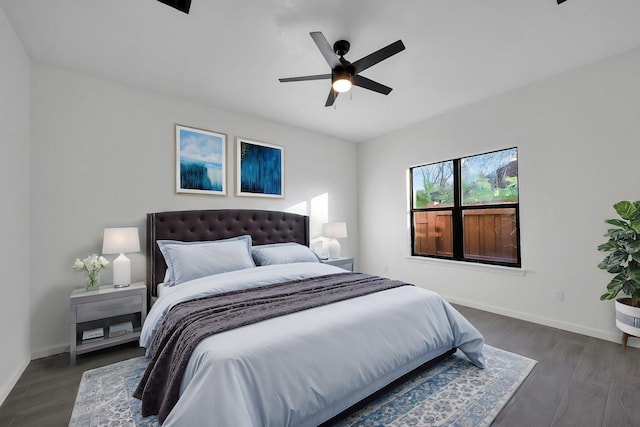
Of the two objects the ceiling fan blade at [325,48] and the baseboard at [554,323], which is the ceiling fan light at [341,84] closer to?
the ceiling fan blade at [325,48]

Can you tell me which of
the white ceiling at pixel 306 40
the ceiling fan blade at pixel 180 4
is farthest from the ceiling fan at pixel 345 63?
the ceiling fan blade at pixel 180 4

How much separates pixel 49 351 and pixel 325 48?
11.2 ft

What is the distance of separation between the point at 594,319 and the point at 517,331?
2.20 ft

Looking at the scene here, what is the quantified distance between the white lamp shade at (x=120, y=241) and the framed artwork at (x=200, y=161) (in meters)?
0.72

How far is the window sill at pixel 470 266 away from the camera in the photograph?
3336mm

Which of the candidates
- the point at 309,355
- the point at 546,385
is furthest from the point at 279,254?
the point at 546,385

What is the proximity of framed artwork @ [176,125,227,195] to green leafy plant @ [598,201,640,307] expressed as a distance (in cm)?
387

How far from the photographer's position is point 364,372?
5.39ft

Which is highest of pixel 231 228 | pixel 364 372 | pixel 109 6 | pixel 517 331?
pixel 109 6

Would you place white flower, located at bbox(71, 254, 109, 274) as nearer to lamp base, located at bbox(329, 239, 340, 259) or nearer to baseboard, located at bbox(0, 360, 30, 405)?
baseboard, located at bbox(0, 360, 30, 405)

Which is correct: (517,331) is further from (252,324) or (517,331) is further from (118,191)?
(118,191)

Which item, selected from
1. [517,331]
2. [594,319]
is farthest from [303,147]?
[594,319]

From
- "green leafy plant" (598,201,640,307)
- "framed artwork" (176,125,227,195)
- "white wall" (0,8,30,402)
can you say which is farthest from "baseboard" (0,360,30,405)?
"green leafy plant" (598,201,640,307)

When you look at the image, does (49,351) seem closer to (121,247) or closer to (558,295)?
(121,247)
